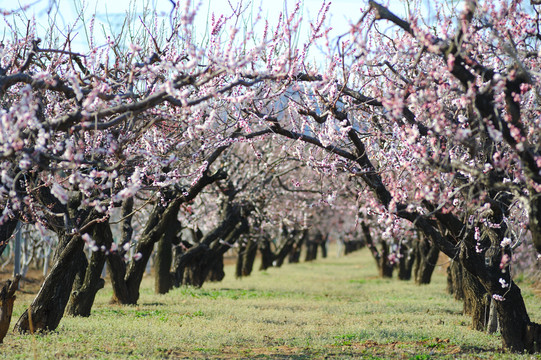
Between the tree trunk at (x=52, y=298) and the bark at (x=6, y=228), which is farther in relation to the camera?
the tree trunk at (x=52, y=298)

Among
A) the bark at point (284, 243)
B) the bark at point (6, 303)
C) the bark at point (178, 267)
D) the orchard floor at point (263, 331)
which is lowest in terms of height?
the orchard floor at point (263, 331)

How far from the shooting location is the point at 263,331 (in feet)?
41.8

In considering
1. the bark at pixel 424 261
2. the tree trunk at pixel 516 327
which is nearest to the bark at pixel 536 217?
the tree trunk at pixel 516 327

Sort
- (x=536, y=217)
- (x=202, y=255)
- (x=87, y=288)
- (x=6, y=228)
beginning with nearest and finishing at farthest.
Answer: (x=536, y=217)
(x=6, y=228)
(x=87, y=288)
(x=202, y=255)

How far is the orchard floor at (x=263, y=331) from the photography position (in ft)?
32.7

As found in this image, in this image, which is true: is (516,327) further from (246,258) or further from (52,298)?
(246,258)

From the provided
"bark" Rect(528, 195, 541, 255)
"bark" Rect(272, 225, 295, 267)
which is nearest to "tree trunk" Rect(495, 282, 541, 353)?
"bark" Rect(528, 195, 541, 255)

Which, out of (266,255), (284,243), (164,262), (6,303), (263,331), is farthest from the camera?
(284,243)

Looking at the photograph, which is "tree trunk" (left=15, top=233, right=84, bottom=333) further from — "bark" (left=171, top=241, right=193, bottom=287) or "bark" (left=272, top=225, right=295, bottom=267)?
"bark" (left=272, top=225, right=295, bottom=267)

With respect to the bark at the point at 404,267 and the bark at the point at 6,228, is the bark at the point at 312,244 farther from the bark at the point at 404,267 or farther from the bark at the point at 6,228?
the bark at the point at 6,228


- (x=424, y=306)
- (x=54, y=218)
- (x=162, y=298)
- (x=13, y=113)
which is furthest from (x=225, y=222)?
(x=13, y=113)

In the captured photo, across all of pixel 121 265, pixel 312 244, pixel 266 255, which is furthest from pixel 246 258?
pixel 312 244

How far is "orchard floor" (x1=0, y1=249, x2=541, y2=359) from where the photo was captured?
9.98m

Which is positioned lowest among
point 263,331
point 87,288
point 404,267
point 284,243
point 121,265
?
point 263,331
